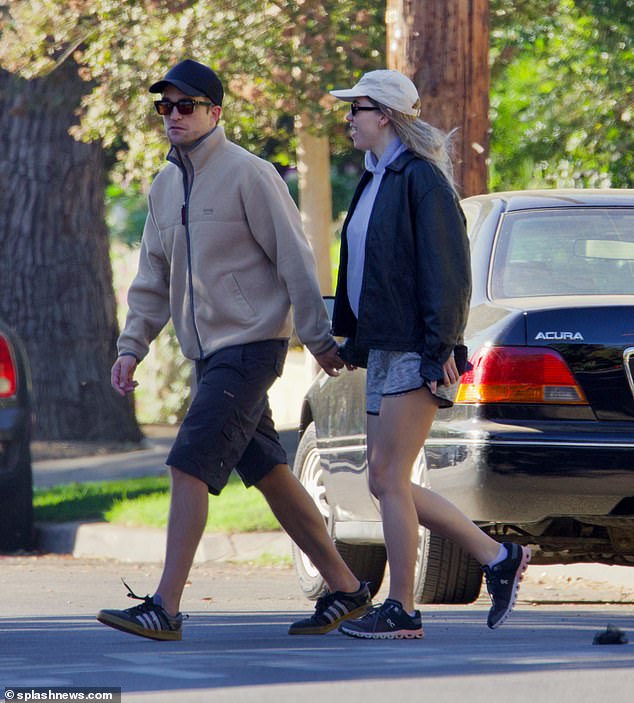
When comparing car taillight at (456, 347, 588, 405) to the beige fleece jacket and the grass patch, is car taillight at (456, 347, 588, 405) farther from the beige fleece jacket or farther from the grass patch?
the grass patch

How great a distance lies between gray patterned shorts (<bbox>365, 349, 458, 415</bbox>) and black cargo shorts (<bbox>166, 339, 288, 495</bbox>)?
14.3 inches

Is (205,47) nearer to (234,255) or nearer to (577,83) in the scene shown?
(577,83)

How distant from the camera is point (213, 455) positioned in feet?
18.7

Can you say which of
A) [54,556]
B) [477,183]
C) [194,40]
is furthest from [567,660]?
[194,40]

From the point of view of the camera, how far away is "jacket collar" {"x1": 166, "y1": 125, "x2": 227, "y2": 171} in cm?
593

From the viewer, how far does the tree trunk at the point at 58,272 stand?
15.8 m

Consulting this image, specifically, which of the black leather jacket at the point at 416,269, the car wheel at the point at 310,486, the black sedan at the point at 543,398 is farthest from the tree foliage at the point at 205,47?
the black leather jacket at the point at 416,269

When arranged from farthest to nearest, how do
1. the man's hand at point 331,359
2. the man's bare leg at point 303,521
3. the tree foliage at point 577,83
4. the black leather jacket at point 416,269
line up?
the tree foliage at point 577,83, the man's bare leg at point 303,521, the man's hand at point 331,359, the black leather jacket at point 416,269

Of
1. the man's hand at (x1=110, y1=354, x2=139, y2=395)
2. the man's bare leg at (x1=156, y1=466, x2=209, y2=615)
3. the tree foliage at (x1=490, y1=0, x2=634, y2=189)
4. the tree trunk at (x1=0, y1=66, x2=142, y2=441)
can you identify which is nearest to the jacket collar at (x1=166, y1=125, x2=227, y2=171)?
the man's hand at (x1=110, y1=354, x2=139, y2=395)

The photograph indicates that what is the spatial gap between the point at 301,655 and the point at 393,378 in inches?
37.2

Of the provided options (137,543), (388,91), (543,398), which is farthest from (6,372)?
(388,91)

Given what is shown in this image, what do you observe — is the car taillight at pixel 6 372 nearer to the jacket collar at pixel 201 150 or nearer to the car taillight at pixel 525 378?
the jacket collar at pixel 201 150

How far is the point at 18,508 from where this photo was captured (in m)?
10.1

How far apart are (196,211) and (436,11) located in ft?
12.0
